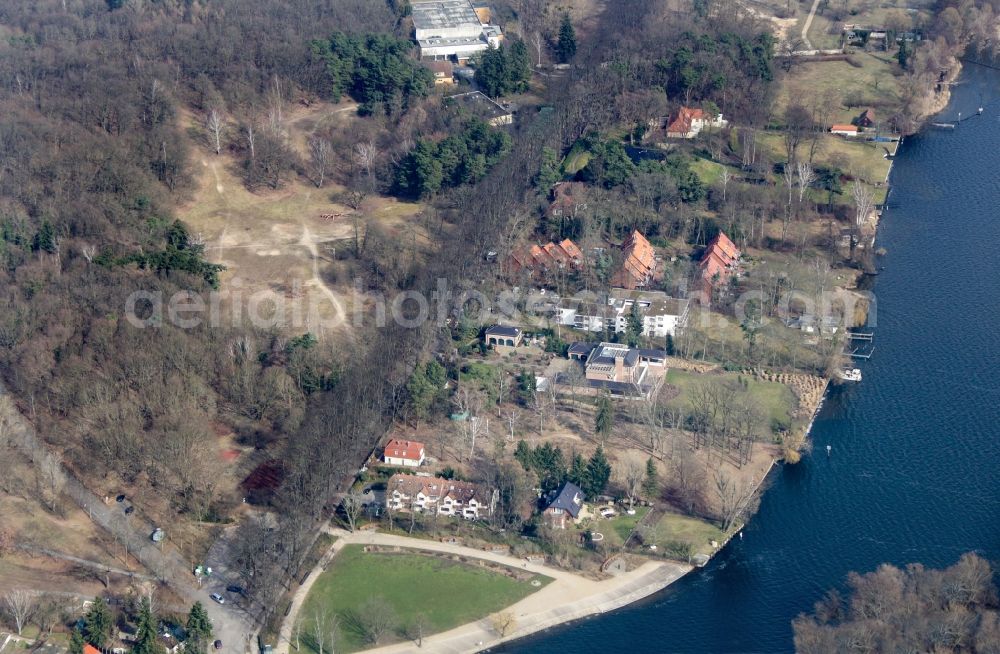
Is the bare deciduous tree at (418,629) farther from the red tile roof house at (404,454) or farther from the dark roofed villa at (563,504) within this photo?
the red tile roof house at (404,454)

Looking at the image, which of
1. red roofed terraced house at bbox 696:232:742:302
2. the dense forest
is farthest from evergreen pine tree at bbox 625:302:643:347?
the dense forest

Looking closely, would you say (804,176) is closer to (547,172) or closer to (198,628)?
(547,172)

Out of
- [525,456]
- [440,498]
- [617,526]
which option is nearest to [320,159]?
[525,456]

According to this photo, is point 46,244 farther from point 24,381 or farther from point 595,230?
point 595,230

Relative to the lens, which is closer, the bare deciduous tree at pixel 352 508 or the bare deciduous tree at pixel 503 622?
the bare deciduous tree at pixel 503 622

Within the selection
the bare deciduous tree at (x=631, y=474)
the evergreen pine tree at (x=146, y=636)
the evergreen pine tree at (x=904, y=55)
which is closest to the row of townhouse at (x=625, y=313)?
the bare deciduous tree at (x=631, y=474)

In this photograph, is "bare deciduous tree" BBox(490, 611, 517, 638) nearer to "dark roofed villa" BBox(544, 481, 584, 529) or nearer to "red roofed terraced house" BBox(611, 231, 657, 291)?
"dark roofed villa" BBox(544, 481, 584, 529)

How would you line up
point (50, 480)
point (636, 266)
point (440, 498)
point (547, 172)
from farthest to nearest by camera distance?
point (547, 172), point (636, 266), point (50, 480), point (440, 498)
